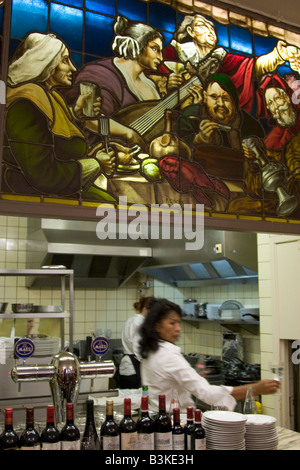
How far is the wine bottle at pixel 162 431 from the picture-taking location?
198 cm

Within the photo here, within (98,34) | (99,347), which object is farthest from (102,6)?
(99,347)

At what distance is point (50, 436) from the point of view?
1.86m

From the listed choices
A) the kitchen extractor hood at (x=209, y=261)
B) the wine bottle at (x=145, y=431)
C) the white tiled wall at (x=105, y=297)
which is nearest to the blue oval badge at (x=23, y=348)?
the wine bottle at (x=145, y=431)

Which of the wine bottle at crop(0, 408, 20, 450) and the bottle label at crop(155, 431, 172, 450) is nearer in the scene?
the wine bottle at crop(0, 408, 20, 450)

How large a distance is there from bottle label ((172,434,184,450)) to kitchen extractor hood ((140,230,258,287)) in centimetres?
319

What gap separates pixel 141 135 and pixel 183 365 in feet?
4.48

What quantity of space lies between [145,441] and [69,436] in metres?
0.32

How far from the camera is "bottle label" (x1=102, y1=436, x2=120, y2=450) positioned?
76.7 inches

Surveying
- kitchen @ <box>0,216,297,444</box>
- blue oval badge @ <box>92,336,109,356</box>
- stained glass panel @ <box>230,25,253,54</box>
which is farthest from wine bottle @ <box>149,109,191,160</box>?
kitchen @ <box>0,216,297,444</box>

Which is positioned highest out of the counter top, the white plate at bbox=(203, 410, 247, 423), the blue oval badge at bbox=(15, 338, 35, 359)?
the blue oval badge at bbox=(15, 338, 35, 359)

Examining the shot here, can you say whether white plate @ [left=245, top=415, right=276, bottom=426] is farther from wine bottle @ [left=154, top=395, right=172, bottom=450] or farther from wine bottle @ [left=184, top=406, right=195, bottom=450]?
wine bottle @ [left=154, top=395, right=172, bottom=450]

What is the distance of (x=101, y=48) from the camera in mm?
2701
